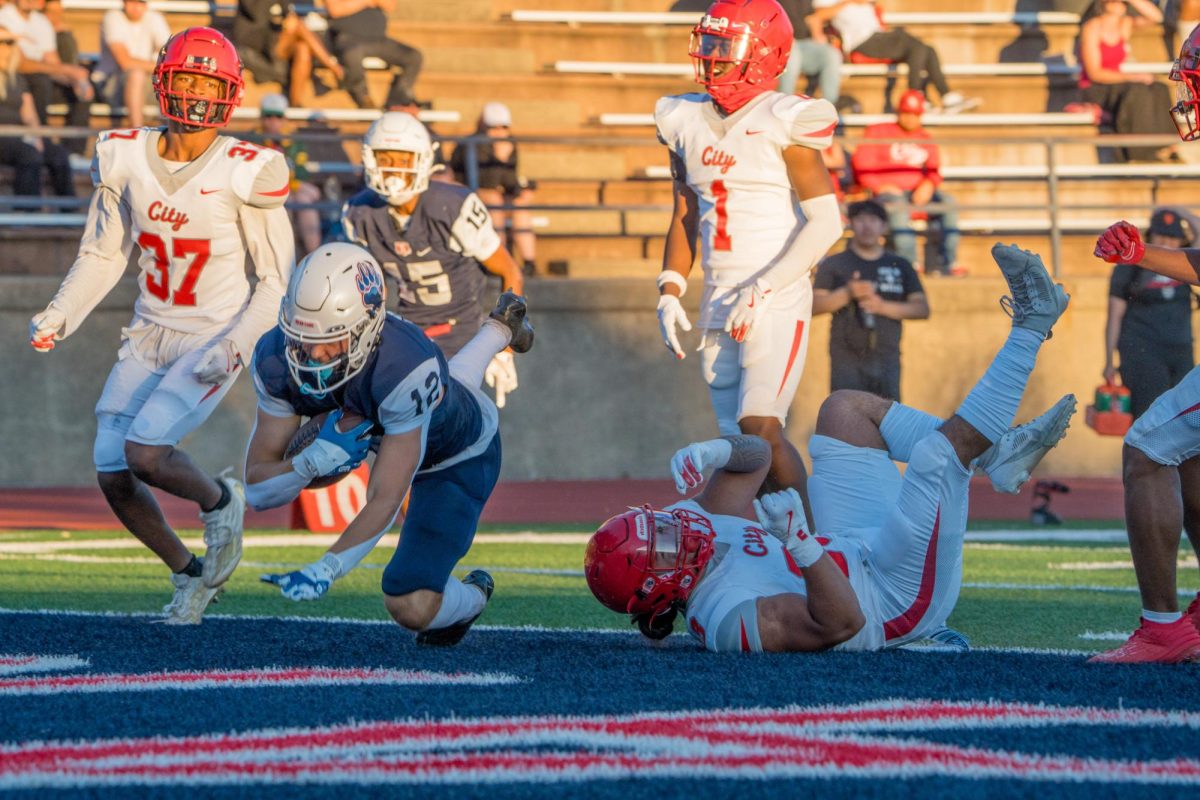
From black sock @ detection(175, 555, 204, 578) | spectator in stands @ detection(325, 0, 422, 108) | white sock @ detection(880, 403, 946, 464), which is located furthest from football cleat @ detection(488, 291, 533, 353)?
spectator in stands @ detection(325, 0, 422, 108)

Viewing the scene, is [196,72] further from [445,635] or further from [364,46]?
[364,46]

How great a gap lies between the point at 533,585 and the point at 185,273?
2025 mm

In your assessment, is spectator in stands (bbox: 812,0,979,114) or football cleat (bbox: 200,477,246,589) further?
spectator in stands (bbox: 812,0,979,114)

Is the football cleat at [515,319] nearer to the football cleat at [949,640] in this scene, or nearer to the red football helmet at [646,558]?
the red football helmet at [646,558]

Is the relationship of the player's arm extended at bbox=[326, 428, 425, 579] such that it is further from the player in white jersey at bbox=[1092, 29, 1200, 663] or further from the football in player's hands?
the player in white jersey at bbox=[1092, 29, 1200, 663]

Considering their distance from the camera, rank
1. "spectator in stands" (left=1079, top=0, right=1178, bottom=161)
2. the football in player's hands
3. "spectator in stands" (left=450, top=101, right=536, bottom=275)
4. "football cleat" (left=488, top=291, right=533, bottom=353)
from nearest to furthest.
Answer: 1. the football in player's hands
2. "football cleat" (left=488, top=291, right=533, bottom=353)
3. "spectator in stands" (left=450, top=101, right=536, bottom=275)
4. "spectator in stands" (left=1079, top=0, right=1178, bottom=161)

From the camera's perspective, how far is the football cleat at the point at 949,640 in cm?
496

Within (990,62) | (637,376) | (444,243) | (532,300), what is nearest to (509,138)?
(532,300)

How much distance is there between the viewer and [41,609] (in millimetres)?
6215

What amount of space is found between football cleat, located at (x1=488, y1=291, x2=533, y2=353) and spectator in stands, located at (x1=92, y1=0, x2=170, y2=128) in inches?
355

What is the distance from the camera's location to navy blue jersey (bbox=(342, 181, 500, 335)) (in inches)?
317

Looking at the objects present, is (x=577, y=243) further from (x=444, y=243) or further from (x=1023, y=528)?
(x=444, y=243)

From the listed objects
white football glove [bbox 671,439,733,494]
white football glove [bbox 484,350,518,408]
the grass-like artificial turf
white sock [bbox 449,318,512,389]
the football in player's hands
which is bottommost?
the grass-like artificial turf

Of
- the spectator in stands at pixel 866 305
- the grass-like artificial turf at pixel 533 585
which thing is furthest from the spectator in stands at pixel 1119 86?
the grass-like artificial turf at pixel 533 585
